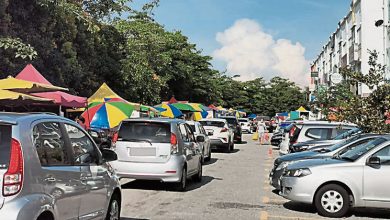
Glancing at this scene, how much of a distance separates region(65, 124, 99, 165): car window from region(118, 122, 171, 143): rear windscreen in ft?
16.7

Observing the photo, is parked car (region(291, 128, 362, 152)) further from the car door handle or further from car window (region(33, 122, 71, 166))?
the car door handle

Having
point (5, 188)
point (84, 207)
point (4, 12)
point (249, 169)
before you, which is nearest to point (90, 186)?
point (84, 207)

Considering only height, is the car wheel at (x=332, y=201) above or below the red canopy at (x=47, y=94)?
below

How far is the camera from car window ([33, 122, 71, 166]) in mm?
5227

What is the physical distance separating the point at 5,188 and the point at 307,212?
6806 millimetres

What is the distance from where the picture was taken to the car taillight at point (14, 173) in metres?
4.60

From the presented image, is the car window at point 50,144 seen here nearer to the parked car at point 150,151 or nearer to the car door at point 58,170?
the car door at point 58,170

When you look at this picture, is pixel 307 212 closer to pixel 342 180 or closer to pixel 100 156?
pixel 342 180

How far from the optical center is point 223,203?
10773 mm

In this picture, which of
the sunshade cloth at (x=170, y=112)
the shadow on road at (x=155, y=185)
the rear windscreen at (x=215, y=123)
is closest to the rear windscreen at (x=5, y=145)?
the shadow on road at (x=155, y=185)

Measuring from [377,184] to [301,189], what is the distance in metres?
1.32

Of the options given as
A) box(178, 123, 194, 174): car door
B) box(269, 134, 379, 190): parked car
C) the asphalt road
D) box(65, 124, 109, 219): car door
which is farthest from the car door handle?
box(178, 123, 194, 174): car door

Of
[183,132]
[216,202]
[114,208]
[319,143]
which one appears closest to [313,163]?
[216,202]

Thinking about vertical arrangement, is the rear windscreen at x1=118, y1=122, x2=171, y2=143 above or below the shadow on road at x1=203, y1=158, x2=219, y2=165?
above
